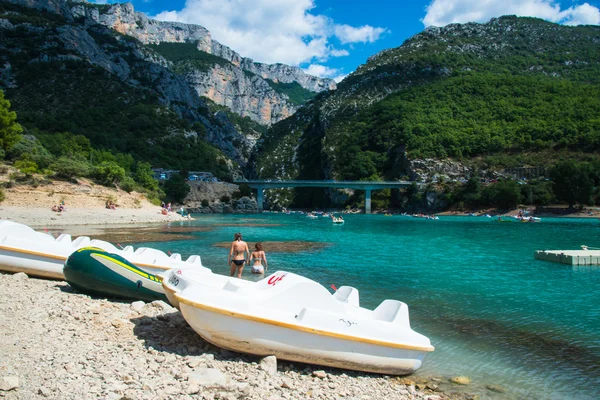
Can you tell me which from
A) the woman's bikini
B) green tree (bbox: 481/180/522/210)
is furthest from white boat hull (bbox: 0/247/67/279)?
green tree (bbox: 481/180/522/210)

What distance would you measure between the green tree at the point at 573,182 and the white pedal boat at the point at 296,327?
72333 millimetres

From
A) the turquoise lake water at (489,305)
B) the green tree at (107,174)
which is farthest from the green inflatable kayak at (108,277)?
the green tree at (107,174)

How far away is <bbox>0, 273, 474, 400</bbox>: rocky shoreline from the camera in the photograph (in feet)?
17.1

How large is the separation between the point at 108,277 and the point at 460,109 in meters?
117

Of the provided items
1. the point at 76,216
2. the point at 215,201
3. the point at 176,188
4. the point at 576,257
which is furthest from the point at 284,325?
the point at 215,201

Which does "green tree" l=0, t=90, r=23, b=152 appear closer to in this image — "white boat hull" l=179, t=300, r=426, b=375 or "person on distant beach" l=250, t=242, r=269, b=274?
"person on distant beach" l=250, t=242, r=269, b=274

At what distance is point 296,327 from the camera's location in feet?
21.1

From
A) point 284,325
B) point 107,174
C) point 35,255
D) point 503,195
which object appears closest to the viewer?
point 284,325

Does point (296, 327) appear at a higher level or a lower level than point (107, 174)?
lower

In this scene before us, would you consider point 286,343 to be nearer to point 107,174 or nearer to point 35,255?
point 35,255

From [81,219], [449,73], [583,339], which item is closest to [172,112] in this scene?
[449,73]

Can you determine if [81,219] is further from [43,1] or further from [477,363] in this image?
[43,1]

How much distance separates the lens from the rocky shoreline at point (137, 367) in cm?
520

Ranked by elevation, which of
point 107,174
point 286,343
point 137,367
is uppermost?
point 107,174
